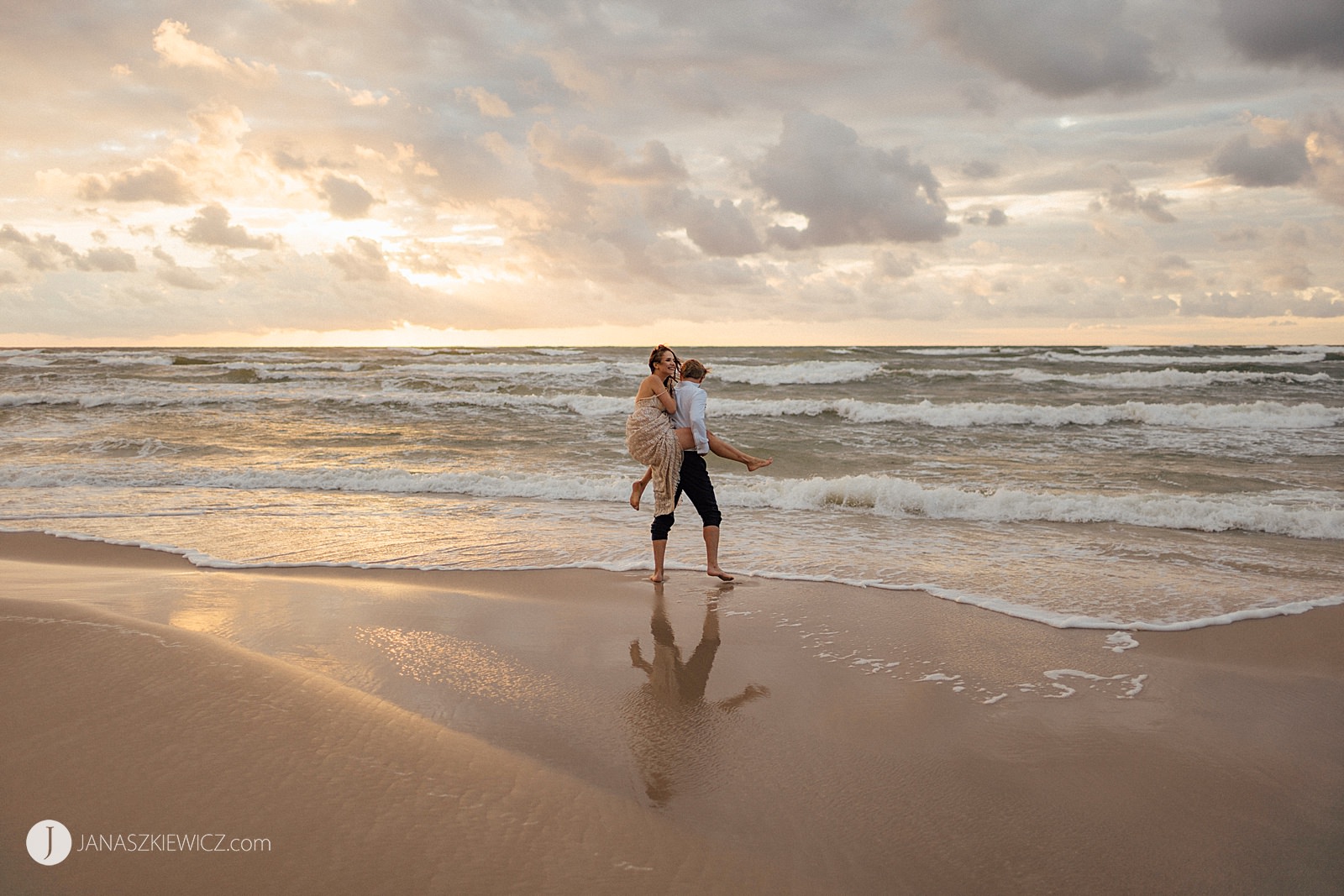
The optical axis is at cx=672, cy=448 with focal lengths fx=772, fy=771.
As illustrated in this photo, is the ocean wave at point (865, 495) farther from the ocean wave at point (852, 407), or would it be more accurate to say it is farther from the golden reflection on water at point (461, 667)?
the ocean wave at point (852, 407)

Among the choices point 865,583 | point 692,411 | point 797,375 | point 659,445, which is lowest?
point 865,583

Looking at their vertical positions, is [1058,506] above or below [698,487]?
below

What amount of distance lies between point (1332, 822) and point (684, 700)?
265 centimetres

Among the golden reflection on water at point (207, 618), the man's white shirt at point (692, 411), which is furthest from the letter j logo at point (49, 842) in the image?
the man's white shirt at point (692, 411)

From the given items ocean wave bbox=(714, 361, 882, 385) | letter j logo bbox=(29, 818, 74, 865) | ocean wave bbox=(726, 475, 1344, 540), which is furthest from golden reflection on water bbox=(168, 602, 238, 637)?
ocean wave bbox=(714, 361, 882, 385)

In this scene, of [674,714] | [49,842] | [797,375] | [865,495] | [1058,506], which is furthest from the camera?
[797,375]

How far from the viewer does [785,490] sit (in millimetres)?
10594

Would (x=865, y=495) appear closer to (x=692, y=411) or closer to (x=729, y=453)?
(x=729, y=453)

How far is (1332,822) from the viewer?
289cm

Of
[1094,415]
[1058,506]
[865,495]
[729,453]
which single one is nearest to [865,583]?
[729,453]

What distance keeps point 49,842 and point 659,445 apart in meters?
4.66

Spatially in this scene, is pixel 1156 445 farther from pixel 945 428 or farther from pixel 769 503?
pixel 769 503

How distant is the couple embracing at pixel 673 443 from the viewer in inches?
254

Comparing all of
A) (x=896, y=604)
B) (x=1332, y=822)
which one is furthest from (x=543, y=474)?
(x=1332, y=822)
